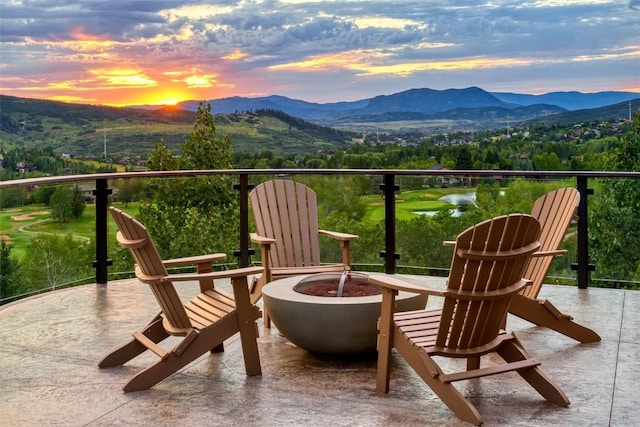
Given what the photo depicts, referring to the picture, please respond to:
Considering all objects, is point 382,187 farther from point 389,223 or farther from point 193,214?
point 193,214

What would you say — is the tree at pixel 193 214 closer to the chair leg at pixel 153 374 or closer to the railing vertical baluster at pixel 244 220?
the railing vertical baluster at pixel 244 220

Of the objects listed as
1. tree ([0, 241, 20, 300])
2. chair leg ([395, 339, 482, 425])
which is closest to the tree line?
tree ([0, 241, 20, 300])

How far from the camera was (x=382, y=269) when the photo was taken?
7.15 m

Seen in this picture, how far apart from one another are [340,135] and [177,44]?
6.91 metres

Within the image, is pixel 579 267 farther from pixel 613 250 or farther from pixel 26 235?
pixel 26 235

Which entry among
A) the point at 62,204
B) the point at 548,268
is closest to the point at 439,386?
the point at 548,268

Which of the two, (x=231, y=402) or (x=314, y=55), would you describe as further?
(x=314, y=55)

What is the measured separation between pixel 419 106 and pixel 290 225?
15.3 meters

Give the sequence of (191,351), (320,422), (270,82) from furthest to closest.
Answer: (270,82) < (191,351) < (320,422)

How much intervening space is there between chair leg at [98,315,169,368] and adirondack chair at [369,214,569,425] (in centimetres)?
142

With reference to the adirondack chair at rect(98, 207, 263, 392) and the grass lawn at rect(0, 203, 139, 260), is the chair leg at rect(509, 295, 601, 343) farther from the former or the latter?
the grass lawn at rect(0, 203, 139, 260)

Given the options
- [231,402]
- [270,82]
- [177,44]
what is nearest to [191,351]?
[231,402]

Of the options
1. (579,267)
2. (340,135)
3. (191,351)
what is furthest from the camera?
(340,135)

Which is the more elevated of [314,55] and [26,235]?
[314,55]
